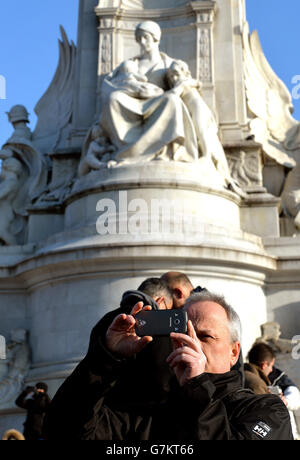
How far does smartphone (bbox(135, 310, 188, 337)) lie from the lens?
217 cm

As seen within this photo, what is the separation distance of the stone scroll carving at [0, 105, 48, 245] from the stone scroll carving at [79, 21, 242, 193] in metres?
1.83

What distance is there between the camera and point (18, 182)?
45.3 feet

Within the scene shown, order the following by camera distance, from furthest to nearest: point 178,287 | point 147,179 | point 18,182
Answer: point 18,182 → point 147,179 → point 178,287

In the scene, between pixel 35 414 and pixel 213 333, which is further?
pixel 35 414

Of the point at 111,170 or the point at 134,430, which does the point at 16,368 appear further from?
the point at 134,430

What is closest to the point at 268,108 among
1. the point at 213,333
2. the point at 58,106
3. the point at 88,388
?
the point at 58,106

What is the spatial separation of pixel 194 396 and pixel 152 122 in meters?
9.58

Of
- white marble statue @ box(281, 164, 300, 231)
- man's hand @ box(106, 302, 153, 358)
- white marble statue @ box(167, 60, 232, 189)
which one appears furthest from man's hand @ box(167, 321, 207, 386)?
white marble statue @ box(281, 164, 300, 231)

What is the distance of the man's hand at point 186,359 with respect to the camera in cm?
212

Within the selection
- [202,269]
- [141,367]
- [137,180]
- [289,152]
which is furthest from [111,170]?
[141,367]

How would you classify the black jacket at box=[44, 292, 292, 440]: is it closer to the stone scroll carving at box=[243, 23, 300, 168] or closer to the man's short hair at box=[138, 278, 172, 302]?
the man's short hair at box=[138, 278, 172, 302]

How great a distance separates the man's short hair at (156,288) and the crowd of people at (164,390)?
0.69 m

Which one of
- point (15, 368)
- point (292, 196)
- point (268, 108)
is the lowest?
point (15, 368)

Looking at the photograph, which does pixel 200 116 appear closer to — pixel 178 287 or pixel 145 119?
pixel 145 119
